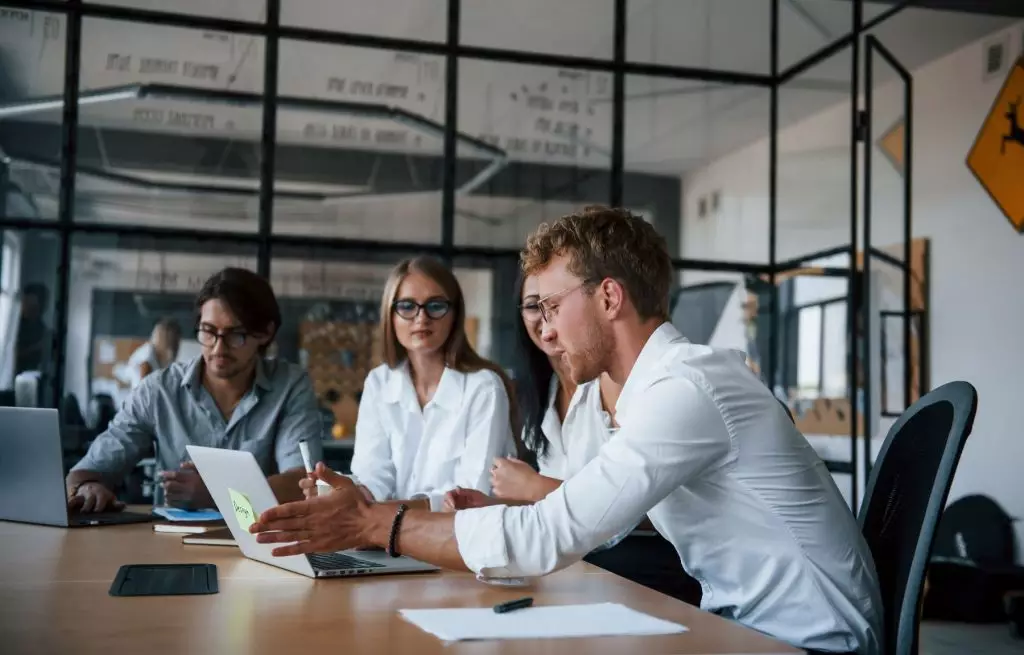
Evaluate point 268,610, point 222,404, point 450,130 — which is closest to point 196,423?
point 222,404

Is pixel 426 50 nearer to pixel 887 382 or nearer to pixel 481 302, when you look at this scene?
pixel 481 302

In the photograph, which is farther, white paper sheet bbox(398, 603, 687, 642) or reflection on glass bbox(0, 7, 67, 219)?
reflection on glass bbox(0, 7, 67, 219)

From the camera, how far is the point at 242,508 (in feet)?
6.33

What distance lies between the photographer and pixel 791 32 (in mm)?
5891

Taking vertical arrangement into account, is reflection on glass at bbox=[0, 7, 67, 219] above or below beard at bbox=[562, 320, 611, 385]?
above

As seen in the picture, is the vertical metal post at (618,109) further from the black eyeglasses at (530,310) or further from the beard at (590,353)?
the beard at (590,353)

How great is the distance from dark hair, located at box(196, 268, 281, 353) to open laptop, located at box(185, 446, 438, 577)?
3.96ft

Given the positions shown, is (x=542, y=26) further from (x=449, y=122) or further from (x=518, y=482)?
(x=518, y=482)

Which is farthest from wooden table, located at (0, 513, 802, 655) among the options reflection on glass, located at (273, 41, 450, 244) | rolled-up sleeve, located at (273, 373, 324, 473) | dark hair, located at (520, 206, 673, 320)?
reflection on glass, located at (273, 41, 450, 244)

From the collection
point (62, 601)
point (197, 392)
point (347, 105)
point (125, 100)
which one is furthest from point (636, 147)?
point (62, 601)

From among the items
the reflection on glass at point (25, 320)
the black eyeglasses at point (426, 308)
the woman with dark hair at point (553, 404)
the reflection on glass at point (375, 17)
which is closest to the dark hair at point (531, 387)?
the woman with dark hair at point (553, 404)

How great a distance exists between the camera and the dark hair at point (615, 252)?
1.95 metres

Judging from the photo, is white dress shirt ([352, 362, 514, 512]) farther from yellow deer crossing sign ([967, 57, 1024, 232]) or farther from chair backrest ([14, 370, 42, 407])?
yellow deer crossing sign ([967, 57, 1024, 232])

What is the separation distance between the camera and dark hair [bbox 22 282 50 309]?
192 inches
